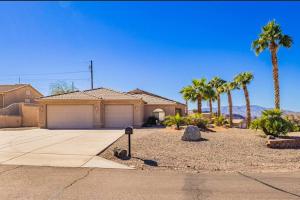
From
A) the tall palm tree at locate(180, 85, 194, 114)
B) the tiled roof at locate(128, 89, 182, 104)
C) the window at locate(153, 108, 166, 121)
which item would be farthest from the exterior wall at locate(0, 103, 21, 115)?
the tall palm tree at locate(180, 85, 194, 114)

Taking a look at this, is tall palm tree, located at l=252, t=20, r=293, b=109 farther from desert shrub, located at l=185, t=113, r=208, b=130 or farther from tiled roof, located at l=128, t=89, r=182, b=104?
tiled roof, located at l=128, t=89, r=182, b=104

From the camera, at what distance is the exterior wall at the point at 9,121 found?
3503 cm

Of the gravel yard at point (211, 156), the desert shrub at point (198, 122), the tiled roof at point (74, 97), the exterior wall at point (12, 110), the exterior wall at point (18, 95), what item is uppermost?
the exterior wall at point (18, 95)

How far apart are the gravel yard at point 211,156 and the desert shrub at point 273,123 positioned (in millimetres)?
1359

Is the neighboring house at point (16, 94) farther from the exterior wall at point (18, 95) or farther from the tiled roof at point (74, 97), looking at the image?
the tiled roof at point (74, 97)

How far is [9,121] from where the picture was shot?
35.9 meters

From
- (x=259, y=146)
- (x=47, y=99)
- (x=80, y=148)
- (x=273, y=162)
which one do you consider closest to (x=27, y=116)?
(x=47, y=99)

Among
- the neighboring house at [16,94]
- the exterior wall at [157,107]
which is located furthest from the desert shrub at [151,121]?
the neighboring house at [16,94]

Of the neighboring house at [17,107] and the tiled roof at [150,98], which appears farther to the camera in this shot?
the tiled roof at [150,98]

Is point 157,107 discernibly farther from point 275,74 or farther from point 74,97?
point 275,74

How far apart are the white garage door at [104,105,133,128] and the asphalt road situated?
21523mm

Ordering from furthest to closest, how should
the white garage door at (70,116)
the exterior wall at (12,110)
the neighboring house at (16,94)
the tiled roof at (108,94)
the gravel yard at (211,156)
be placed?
the neighboring house at (16,94) < the exterior wall at (12,110) < the tiled roof at (108,94) < the white garage door at (70,116) < the gravel yard at (211,156)

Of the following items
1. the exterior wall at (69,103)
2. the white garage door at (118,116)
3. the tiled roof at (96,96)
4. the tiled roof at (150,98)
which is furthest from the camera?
the tiled roof at (150,98)

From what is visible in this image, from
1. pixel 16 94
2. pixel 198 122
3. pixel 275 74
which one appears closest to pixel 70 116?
pixel 198 122
